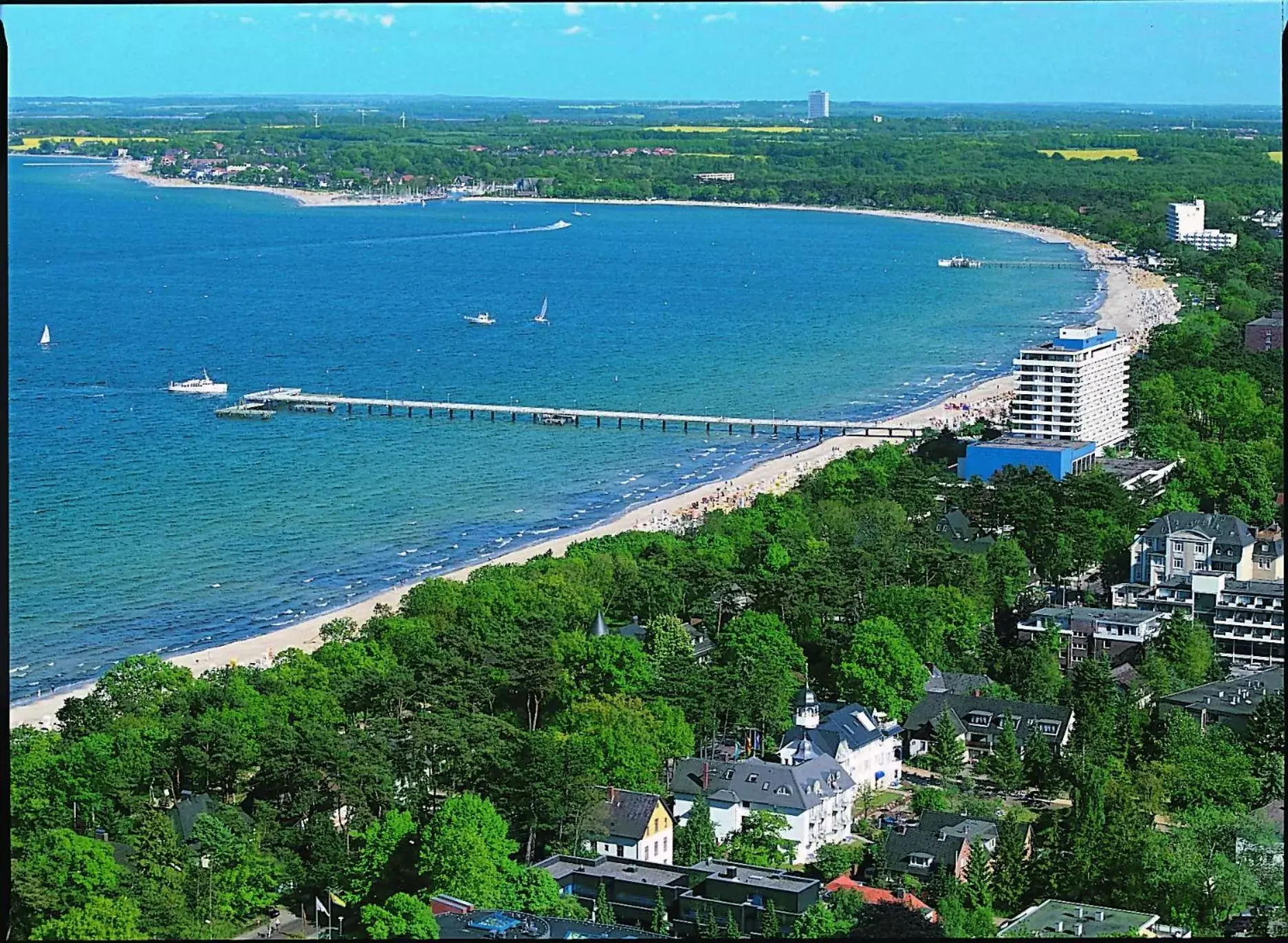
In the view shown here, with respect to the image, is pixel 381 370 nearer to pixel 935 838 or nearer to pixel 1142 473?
pixel 1142 473

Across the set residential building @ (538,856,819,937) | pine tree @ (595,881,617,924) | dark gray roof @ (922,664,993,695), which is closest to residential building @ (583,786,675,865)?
residential building @ (538,856,819,937)

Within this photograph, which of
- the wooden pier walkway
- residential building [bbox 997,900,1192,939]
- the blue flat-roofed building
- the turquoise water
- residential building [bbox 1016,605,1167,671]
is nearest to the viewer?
residential building [bbox 997,900,1192,939]

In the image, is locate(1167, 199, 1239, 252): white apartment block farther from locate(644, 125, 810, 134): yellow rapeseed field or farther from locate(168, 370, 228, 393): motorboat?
locate(644, 125, 810, 134): yellow rapeseed field

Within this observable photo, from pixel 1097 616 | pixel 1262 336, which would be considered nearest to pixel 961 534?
pixel 1097 616

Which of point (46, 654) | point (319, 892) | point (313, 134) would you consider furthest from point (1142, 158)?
point (319, 892)

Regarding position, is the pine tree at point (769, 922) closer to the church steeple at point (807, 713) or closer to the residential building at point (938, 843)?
the residential building at point (938, 843)
